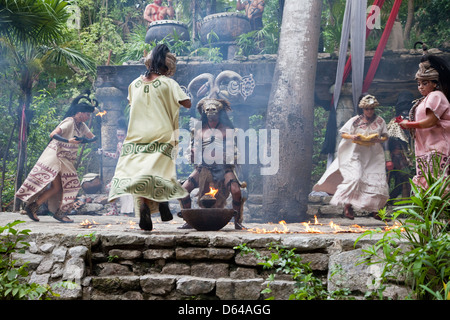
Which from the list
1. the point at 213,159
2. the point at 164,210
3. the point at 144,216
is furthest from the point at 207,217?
the point at 213,159

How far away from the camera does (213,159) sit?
6.23 m

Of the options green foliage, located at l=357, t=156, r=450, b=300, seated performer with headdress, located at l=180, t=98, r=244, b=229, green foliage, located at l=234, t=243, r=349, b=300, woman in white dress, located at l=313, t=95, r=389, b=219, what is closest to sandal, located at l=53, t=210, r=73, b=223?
seated performer with headdress, located at l=180, t=98, r=244, b=229

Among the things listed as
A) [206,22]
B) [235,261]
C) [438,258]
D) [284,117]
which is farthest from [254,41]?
[438,258]

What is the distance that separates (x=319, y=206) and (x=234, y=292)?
5.47m

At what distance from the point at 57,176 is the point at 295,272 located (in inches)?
175

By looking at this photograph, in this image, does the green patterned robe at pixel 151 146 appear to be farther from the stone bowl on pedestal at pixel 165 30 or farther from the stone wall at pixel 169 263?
the stone bowl on pedestal at pixel 165 30

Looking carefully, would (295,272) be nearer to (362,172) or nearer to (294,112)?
(362,172)

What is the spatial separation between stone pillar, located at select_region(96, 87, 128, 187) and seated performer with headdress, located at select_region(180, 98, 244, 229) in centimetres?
486

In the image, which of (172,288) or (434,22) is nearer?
(172,288)

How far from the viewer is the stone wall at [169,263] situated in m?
4.21

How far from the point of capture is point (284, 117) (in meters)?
8.38

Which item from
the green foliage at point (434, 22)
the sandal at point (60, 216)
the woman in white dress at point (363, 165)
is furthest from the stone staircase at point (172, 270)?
the green foliage at point (434, 22)

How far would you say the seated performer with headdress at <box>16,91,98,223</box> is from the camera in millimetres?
6945

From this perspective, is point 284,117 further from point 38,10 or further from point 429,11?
point 429,11
